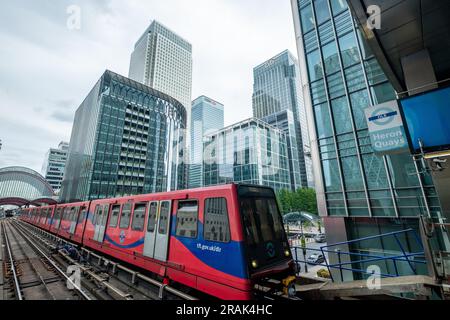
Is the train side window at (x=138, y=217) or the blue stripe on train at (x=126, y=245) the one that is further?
the train side window at (x=138, y=217)

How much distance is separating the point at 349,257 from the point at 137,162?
6485cm

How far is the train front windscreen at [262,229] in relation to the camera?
4.68 metres

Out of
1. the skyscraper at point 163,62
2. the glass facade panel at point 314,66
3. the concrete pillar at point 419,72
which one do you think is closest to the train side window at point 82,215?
the concrete pillar at point 419,72

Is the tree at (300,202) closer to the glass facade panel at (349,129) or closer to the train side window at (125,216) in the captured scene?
the glass facade panel at (349,129)

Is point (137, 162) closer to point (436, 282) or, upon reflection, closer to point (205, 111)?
point (436, 282)

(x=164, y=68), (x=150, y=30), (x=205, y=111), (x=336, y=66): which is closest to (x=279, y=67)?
(x=205, y=111)

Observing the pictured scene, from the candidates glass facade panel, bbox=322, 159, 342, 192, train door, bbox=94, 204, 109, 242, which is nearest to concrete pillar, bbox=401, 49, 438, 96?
glass facade panel, bbox=322, 159, 342, 192

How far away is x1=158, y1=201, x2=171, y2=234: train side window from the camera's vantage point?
635 cm

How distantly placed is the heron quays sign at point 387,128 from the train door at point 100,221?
11.8 metres

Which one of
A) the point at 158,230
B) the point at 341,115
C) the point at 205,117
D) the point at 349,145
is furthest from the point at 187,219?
the point at 205,117

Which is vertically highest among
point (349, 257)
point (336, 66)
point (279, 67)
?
point (279, 67)

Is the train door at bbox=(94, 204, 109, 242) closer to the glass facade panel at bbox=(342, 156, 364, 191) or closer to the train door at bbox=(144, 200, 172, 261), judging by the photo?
the train door at bbox=(144, 200, 172, 261)

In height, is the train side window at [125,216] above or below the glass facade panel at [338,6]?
below

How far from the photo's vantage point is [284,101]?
136 m
